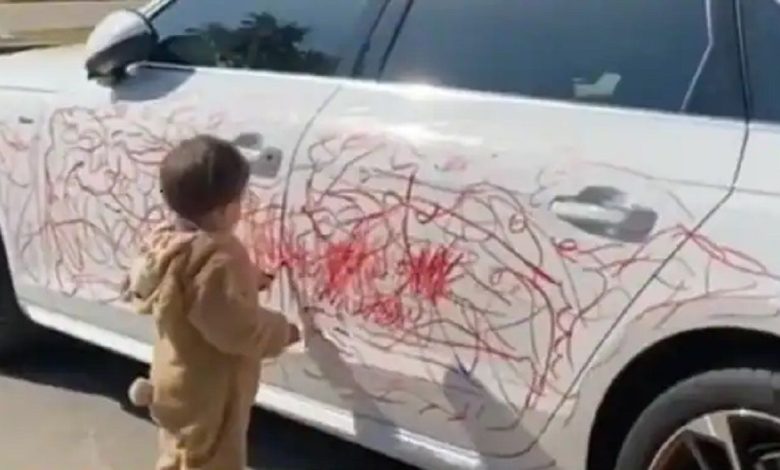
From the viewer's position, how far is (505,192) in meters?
3.64

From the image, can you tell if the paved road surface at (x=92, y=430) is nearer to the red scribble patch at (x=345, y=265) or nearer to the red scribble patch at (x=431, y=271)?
the red scribble patch at (x=345, y=265)

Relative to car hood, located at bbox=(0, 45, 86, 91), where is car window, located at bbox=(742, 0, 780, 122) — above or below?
above

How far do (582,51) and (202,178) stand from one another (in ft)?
3.07

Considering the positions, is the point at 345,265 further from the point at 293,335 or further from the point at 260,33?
the point at 260,33

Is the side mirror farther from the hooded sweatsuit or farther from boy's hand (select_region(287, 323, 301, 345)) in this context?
boy's hand (select_region(287, 323, 301, 345))

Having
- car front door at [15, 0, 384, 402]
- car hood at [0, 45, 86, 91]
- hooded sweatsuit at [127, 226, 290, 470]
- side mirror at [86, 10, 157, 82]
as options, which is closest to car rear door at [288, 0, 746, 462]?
car front door at [15, 0, 384, 402]

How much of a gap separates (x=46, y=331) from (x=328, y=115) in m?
2.19

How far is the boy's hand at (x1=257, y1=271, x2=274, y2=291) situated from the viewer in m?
3.85

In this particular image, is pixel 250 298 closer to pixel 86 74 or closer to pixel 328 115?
pixel 328 115

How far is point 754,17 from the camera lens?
343 centimetres

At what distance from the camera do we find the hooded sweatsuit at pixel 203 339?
359cm

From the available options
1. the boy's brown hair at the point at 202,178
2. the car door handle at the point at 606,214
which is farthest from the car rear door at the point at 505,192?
the boy's brown hair at the point at 202,178

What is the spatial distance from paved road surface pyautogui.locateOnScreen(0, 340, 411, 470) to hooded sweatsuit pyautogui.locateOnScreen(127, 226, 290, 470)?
1.08 m

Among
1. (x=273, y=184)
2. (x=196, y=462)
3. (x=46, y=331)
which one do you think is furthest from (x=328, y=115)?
(x=46, y=331)
